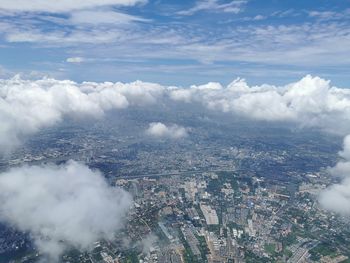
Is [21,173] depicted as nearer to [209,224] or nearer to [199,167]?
[209,224]

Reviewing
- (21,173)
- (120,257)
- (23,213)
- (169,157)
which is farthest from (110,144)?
(120,257)

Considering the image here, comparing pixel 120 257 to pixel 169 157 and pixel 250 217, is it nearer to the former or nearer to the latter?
pixel 250 217

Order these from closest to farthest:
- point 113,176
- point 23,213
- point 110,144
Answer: point 23,213 → point 113,176 → point 110,144

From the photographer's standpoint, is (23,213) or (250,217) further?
(250,217)

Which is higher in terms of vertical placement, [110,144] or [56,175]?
[56,175]

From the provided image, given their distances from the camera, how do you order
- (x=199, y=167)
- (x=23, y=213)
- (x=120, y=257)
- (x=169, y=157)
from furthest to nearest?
(x=169, y=157)
(x=199, y=167)
(x=23, y=213)
(x=120, y=257)

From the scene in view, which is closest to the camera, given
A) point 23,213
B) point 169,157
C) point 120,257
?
point 120,257

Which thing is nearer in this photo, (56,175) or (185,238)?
(185,238)

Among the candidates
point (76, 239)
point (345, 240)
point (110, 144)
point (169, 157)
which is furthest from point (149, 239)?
point (110, 144)

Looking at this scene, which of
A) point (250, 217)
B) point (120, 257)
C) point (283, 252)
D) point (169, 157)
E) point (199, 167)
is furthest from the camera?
point (169, 157)
